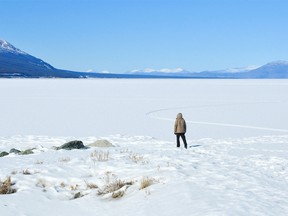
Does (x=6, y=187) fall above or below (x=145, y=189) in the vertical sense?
below

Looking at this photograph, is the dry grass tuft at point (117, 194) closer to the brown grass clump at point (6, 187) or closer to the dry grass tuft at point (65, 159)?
the brown grass clump at point (6, 187)

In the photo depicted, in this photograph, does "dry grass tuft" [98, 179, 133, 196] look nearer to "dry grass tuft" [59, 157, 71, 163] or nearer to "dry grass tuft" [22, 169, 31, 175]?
"dry grass tuft" [22, 169, 31, 175]

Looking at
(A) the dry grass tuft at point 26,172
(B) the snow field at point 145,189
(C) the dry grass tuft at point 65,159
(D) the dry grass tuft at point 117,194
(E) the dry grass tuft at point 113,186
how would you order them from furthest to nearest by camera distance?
(C) the dry grass tuft at point 65,159 < (A) the dry grass tuft at point 26,172 < (E) the dry grass tuft at point 113,186 < (D) the dry grass tuft at point 117,194 < (B) the snow field at point 145,189

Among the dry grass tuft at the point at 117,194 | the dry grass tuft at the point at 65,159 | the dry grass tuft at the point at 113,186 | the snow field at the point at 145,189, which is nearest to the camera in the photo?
the snow field at the point at 145,189

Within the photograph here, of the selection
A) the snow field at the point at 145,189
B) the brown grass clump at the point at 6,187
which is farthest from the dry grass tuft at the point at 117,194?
the brown grass clump at the point at 6,187

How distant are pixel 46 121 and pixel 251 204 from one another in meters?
18.6

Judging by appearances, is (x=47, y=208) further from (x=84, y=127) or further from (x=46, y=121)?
(x=46, y=121)

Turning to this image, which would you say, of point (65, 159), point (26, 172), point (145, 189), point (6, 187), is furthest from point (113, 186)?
point (65, 159)

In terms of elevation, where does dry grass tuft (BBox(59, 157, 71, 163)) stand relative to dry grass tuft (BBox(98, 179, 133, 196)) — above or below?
below

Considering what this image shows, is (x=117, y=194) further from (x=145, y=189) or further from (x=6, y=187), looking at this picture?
(x=6, y=187)

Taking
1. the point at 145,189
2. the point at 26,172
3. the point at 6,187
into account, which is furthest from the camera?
the point at 26,172

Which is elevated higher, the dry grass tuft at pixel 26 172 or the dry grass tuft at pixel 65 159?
the dry grass tuft at pixel 26 172

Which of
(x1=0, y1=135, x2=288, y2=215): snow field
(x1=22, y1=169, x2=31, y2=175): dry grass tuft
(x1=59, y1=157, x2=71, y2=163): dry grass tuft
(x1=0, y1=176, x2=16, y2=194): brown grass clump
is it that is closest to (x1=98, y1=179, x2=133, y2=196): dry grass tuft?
(x1=0, y1=135, x2=288, y2=215): snow field

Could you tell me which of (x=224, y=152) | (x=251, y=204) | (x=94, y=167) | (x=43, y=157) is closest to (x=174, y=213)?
(x=251, y=204)
